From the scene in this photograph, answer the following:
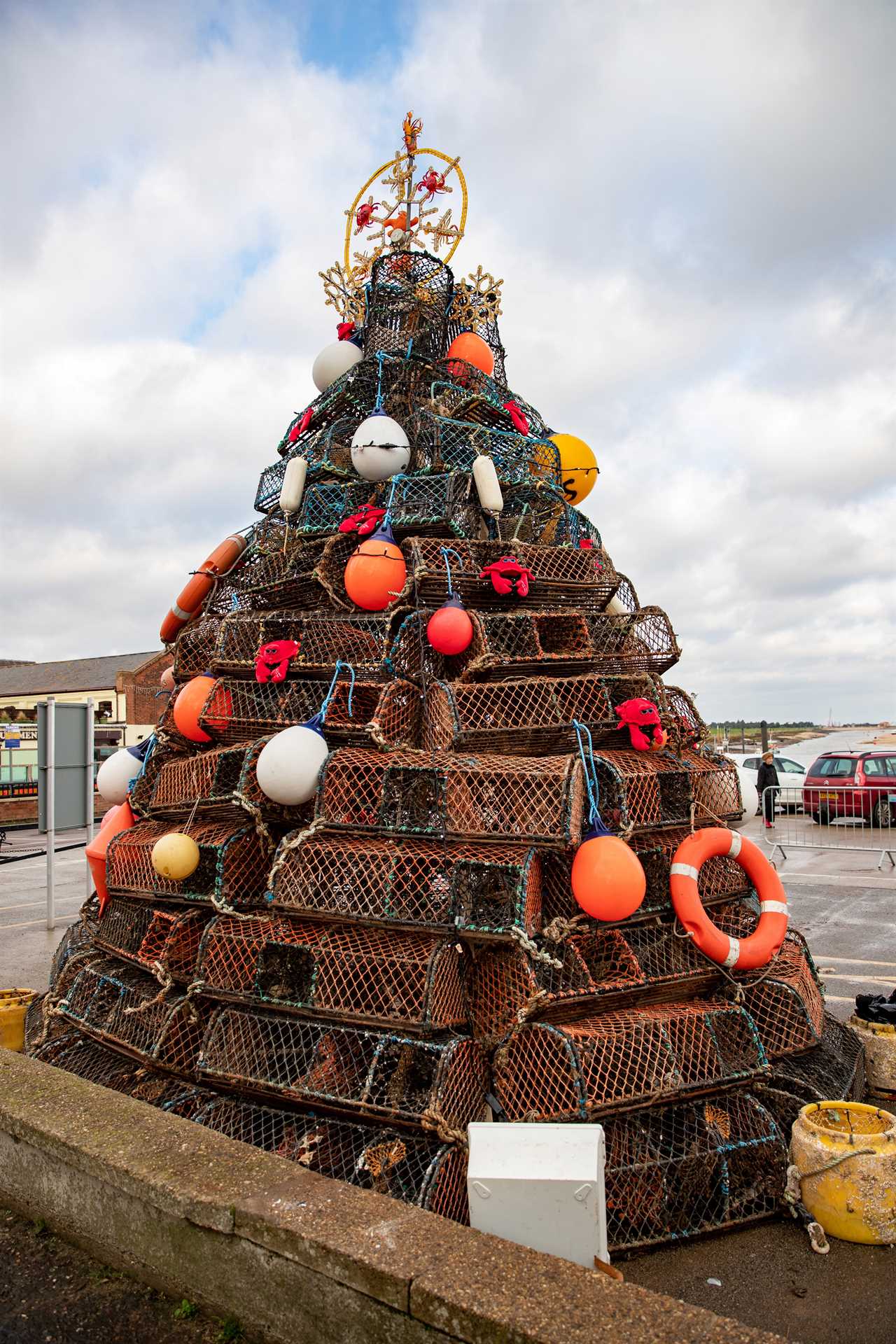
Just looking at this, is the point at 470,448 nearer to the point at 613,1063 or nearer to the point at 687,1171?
the point at 613,1063

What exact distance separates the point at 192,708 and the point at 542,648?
91.0 inches

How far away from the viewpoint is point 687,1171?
140 inches

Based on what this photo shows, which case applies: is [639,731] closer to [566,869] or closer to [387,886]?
[566,869]

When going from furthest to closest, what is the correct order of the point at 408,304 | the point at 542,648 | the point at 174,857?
the point at 408,304 → the point at 542,648 → the point at 174,857

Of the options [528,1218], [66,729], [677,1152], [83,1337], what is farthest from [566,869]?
[66,729]

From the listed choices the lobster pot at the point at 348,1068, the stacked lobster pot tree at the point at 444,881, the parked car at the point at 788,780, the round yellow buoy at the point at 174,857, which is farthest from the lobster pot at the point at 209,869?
the parked car at the point at 788,780

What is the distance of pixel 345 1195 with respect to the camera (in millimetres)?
2676

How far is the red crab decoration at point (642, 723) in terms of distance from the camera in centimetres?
471

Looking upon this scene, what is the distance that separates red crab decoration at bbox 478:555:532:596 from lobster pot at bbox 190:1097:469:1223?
2.93 metres

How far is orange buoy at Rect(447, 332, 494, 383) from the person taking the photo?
21.4 ft

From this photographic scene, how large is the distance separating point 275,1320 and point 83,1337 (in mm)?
617

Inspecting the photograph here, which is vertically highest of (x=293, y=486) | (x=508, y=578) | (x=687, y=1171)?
(x=293, y=486)

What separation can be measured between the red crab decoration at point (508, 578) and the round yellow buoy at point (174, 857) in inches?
90.5

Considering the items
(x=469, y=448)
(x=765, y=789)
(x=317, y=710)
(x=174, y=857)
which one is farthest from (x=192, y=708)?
(x=765, y=789)
